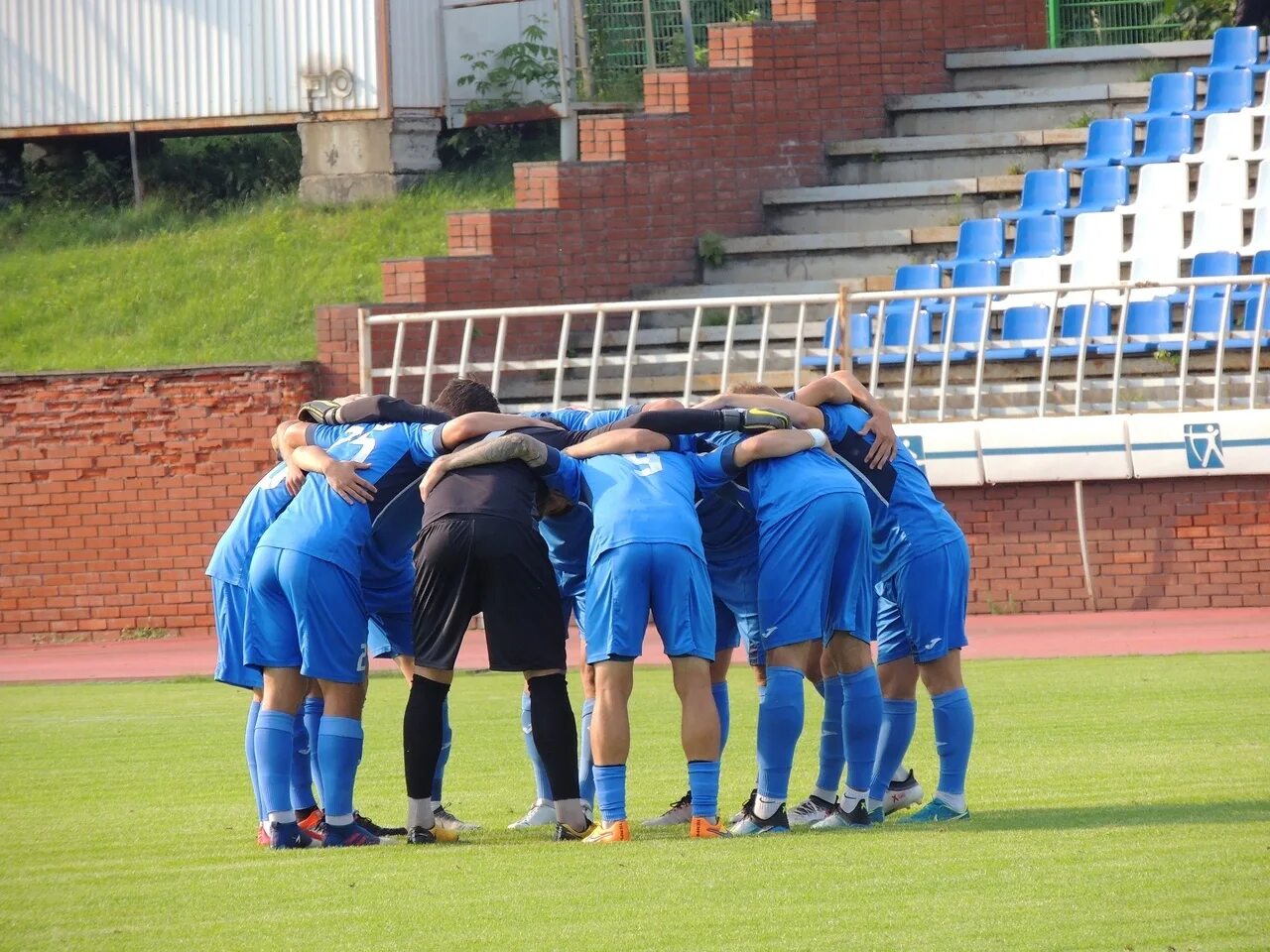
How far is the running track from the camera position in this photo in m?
13.4

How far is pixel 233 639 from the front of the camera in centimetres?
760

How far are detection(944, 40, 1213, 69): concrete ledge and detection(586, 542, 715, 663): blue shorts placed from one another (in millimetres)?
16117

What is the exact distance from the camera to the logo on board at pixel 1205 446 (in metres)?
15.0

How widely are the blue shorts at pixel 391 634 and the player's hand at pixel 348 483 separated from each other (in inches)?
27.2

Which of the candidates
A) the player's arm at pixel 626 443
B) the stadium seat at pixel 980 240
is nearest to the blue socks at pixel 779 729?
the player's arm at pixel 626 443

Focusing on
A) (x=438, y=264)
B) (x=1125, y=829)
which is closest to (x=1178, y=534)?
(x=438, y=264)

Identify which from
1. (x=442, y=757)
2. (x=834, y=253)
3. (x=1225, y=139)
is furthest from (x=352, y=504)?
(x=1225, y=139)

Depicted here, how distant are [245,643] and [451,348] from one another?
1070cm

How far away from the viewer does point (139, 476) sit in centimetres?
1772

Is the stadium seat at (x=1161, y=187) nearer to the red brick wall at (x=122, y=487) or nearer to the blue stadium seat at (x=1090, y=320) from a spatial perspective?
the blue stadium seat at (x=1090, y=320)

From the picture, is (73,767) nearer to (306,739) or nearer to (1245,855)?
(306,739)

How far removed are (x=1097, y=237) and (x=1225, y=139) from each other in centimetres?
167

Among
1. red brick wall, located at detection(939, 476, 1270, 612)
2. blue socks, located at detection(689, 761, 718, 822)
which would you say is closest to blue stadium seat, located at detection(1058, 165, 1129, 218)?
red brick wall, located at detection(939, 476, 1270, 612)

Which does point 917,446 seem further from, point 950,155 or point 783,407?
point 783,407
